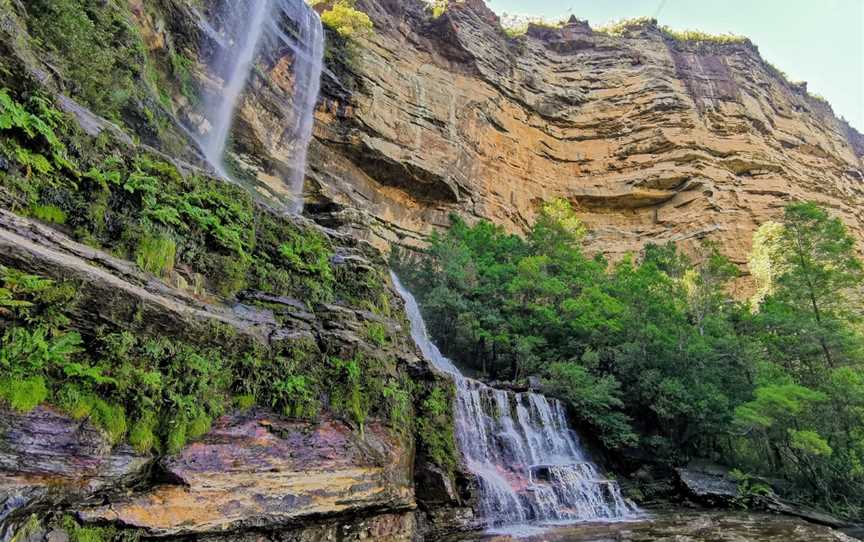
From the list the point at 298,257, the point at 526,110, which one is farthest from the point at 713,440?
the point at 526,110

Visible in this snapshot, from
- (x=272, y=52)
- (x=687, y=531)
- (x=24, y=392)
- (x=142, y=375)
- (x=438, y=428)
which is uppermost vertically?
(x=272, y=52)

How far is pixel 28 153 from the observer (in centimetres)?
559

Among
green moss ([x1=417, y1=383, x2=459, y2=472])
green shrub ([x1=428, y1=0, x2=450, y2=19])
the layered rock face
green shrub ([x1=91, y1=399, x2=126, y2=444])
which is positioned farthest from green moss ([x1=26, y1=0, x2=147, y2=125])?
→ green shrub ([x1=428, y1=0, x2=450, y2=19])

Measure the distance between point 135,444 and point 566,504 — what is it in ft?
29.9

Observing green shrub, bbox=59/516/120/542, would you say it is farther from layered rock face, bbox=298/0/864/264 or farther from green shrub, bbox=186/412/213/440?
layered rock face, bbox=298/0/864/264

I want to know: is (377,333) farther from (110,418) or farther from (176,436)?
(110,418)

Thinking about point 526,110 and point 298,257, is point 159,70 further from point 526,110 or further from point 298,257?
point 526,110

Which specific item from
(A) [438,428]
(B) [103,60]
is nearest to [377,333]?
(A) [438,428]

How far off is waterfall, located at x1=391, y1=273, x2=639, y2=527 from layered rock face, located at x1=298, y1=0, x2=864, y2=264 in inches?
551

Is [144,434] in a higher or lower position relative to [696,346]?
lower

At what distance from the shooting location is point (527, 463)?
11664mm

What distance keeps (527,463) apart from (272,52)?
73.0ft

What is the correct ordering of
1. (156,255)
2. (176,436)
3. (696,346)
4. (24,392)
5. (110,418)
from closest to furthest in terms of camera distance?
(24,392) → (110,418) → (176,436) → (156,255) → (696,346)

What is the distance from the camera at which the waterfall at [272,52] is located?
19.6m
